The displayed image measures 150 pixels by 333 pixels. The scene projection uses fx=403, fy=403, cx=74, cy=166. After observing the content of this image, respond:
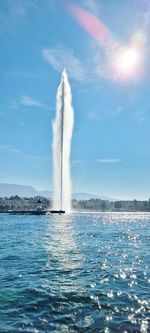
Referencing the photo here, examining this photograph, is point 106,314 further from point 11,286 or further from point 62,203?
point 62,203

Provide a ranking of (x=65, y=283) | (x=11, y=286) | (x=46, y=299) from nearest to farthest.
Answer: (x=46, y=299)
(x=11, y=286)
(x=65, y=283)

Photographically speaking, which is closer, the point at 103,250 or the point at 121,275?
the point at 121,275

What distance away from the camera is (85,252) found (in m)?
36.9

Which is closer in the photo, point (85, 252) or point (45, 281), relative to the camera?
point (45, 281)

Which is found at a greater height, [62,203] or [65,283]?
[62,203]

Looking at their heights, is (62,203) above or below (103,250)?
above

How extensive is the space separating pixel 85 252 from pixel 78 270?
10.0 m

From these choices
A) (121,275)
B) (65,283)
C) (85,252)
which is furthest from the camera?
(85,252)

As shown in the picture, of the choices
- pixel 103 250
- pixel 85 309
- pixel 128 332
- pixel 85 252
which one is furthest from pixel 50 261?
pixel 128 332

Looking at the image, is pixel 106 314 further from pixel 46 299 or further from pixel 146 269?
pixel 146 269

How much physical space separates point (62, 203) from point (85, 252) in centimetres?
13142

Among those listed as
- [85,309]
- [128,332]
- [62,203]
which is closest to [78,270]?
[85,309]

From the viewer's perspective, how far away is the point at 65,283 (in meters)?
22.9

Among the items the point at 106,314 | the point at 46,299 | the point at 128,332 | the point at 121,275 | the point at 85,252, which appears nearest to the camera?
the point at 128,332
